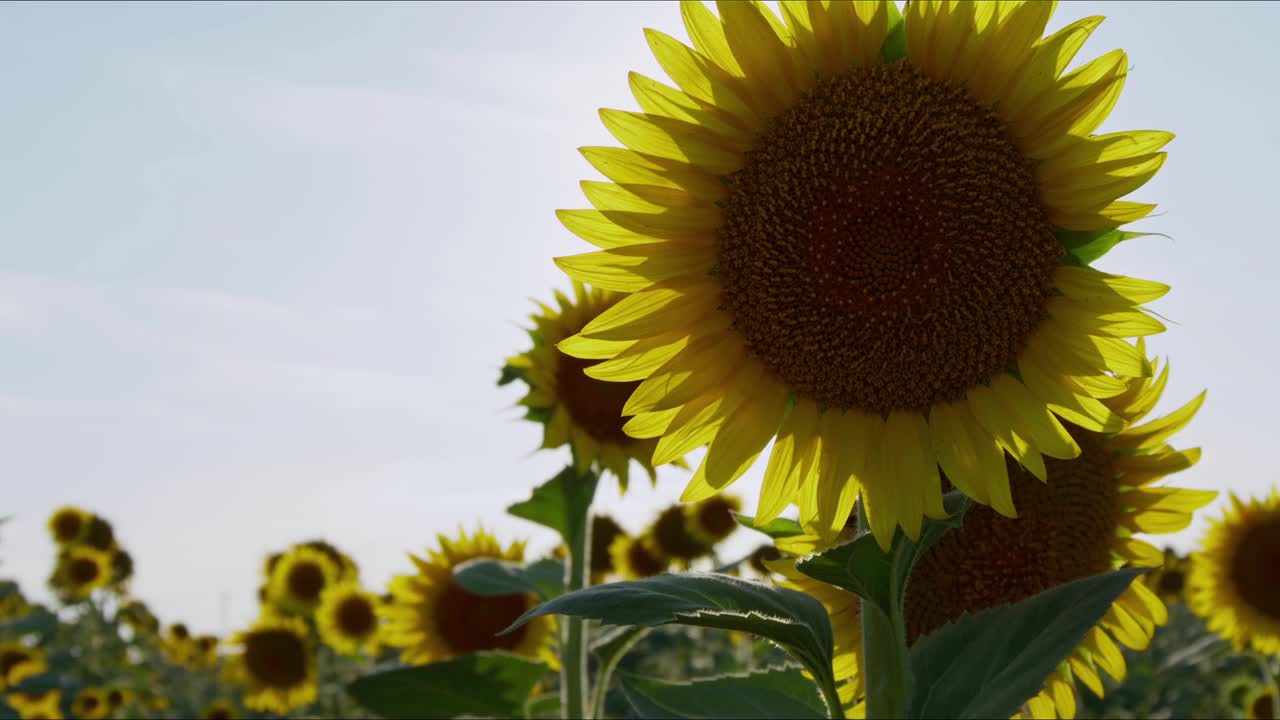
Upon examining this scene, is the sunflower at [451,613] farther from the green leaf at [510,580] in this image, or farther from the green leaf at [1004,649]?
the green leaf at [1004,649]

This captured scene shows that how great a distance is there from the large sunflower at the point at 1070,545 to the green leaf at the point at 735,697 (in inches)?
7.0

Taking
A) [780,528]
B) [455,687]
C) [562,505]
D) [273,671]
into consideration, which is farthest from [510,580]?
[273,671]

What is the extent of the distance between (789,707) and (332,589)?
657 centimetres

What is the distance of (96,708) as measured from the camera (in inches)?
337

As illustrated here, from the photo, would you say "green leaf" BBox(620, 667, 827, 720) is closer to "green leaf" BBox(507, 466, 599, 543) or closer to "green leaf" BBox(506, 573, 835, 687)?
"green leaf" BBox(506, 573, 835, 687)

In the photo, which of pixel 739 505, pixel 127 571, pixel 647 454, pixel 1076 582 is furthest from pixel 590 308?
pixel 127 571

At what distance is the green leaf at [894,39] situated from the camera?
219cm

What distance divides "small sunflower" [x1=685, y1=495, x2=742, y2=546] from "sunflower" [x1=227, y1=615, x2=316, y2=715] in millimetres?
3063

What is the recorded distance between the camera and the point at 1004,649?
216cm

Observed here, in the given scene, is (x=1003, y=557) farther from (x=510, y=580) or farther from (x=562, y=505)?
(x=510, y=580)

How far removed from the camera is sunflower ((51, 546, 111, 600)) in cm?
1160

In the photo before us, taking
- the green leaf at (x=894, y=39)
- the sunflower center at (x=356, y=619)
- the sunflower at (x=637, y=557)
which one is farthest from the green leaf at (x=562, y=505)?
the sunflower at (x=637, y=557)

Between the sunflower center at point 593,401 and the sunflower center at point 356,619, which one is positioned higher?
the sunflower center at point 593,401

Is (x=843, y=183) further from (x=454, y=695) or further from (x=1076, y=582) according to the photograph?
(x=454, y=695)
